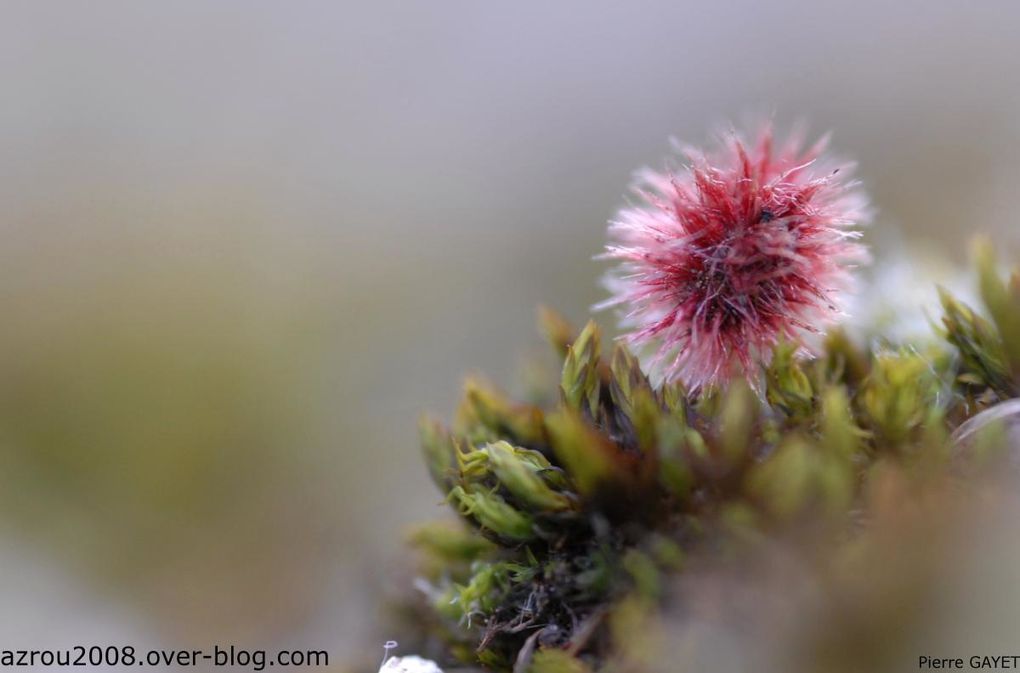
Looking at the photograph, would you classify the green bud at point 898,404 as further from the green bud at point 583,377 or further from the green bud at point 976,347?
the green bud at point 583,377

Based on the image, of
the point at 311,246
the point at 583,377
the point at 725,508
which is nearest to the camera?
the point at 725,508

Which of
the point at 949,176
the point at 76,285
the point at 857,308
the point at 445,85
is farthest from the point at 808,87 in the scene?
the point at 76,285

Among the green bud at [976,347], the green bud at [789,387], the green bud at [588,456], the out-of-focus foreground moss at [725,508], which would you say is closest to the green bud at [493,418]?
the out-of-focus foreground moss at [725,508]

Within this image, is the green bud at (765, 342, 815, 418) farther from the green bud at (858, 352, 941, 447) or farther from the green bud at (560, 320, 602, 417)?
the green bud at (560, 320, 602, 417)

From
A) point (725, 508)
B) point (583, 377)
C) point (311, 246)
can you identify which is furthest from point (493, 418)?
point (311, 246)

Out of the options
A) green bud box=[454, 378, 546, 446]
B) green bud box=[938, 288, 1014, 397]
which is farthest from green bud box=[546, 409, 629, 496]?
green bud box=[938, 288, 1014, 397]

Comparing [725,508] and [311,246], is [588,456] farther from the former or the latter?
[311,246]
